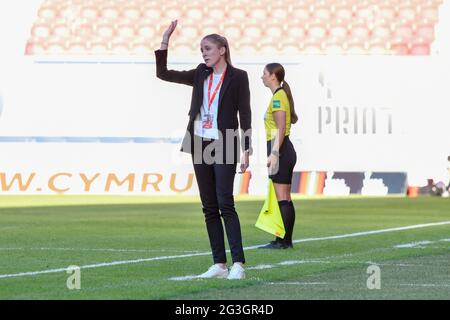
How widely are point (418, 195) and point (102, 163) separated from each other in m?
7.03

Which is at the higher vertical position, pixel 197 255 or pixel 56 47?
pixel 56 47

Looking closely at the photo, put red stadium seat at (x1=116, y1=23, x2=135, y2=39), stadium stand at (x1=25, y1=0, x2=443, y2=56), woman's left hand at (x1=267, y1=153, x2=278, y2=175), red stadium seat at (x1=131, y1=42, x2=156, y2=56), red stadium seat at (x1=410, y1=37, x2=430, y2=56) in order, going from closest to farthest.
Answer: woman's left hand at (x1=267, y1=153, x2=278, y2=175) < red stadium seat at (x1=410, y1=37, x2=430, y2=56) < stadium stand at (x1=25, y1=0, x2=443, y2=56) < red stadium seat at (x1=131, y1=42, x2=156, y2=56) < red stadium seat at (x1=116, y1=23, x2=135, y2=39)

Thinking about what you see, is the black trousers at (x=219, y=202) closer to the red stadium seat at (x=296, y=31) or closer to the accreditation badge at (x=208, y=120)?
the accreditation badge at (x=208, y=120)

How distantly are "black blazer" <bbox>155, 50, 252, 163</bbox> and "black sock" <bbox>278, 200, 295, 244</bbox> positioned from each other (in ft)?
10.9

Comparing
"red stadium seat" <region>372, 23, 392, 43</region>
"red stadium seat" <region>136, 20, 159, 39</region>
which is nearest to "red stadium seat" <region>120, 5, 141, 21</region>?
"red stadium seat" <region>136, 20, 159, 39</region>

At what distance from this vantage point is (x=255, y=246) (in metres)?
13.9

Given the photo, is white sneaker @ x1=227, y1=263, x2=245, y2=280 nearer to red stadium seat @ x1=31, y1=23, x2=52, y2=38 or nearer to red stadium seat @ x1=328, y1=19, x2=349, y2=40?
red stadium seat @ x1=328, y1=19, x2=349, y2=40

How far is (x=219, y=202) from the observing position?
1031 cm

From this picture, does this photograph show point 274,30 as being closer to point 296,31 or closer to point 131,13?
point 296,31

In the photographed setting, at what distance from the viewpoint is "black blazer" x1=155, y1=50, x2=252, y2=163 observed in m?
10.3

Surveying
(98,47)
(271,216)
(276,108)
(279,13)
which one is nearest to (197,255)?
(271,216)

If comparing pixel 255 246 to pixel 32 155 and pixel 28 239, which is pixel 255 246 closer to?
pixel 28 239

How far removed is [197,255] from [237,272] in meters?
2.46


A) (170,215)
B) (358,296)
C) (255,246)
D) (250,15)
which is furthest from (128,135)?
(358,296)
